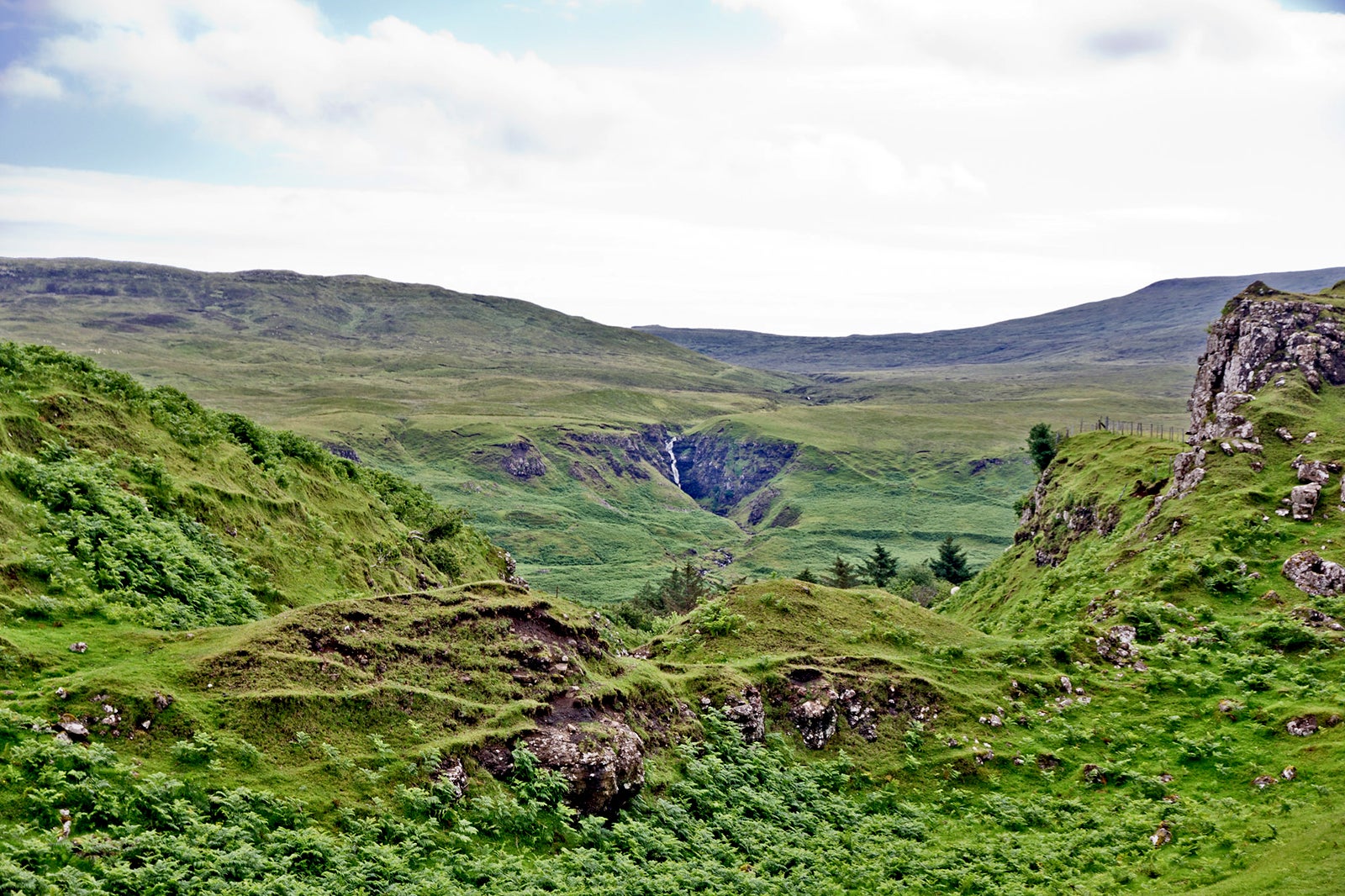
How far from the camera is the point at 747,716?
2803 cm

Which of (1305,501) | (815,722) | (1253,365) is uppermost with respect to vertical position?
(1253,365)

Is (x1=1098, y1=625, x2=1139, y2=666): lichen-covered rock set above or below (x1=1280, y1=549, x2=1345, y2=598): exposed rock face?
below

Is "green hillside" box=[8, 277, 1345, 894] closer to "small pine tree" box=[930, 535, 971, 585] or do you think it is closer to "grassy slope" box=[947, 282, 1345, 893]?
"grassy slope" box=[947, 282, 1345, 893]

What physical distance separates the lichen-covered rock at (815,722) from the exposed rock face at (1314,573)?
26.1 m

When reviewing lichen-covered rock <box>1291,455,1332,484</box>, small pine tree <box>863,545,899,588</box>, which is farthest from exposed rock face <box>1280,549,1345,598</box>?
small pine tree <box>863,545,899,588</box>

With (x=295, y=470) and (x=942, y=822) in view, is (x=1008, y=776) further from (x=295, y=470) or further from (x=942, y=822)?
(x=295, y=470)

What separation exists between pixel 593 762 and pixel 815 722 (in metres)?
9.94

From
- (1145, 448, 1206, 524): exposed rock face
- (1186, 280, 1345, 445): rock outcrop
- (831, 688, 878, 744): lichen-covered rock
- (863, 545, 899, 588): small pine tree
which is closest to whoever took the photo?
(831, 688, 878, 744): lichen-covered rock

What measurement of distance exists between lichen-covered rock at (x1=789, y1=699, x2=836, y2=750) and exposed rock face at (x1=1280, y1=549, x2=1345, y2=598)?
2607 centimetres

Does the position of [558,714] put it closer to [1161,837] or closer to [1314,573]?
[1161,837]

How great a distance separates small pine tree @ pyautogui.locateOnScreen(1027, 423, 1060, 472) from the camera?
270 feet

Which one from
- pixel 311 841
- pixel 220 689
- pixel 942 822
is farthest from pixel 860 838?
pixel 220 689

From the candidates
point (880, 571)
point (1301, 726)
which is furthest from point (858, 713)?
point (880, 571)

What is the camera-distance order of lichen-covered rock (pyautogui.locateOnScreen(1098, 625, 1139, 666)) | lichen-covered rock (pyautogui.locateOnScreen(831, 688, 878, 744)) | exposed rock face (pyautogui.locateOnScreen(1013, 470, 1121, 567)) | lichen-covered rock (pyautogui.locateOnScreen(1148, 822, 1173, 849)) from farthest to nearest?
exposed rock face (pyautogui.locateOnScreen(1013, 470, 1121, 567)) < lichen-covered rock (pyautogui.locateOnScreen(1098, 625, 1139, 666)) < lichen-covered rock (pyautogui.locateOnScreen(831, 688, 878, 744)) < lichen-covered rock (pyautogui.locateOnScreen(1148, 822, 1173, 849))
